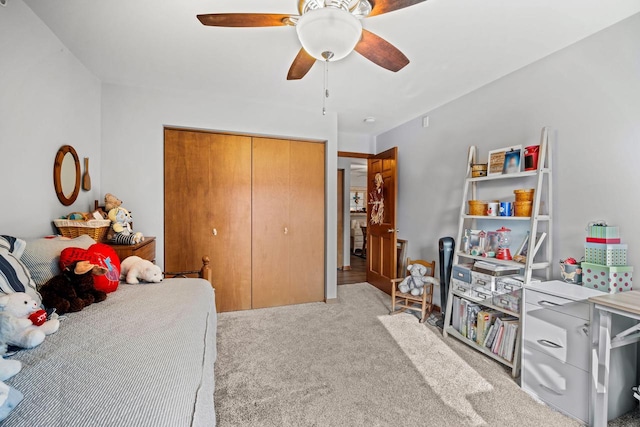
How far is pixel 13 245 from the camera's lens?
1336mm

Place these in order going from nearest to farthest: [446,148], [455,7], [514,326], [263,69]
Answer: [455,7]
[514,326]
[263,69]
[446,148]

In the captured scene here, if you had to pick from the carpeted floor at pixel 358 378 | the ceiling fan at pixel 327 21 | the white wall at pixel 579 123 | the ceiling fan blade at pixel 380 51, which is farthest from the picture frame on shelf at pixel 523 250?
the ceiling fan at pixel 327 21

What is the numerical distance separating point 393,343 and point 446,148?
7.19 feet

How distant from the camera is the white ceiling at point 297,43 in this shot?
1693 millimetres

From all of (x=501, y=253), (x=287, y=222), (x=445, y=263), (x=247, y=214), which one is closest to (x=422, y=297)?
(x=445, y=263)

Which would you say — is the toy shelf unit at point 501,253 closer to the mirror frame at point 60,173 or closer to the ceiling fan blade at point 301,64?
the ceiling fan blade at point 301,64

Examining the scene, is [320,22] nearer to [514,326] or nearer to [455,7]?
[455,7]

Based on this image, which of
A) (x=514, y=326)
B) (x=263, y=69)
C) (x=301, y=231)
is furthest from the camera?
(x=301, y=231)

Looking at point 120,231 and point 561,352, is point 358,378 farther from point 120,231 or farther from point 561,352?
point 120,231

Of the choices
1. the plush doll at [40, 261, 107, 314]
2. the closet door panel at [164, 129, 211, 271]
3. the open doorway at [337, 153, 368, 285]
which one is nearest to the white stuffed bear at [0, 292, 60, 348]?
the plush doll at [40, 261, 107, 314]

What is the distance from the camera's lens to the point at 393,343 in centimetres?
250

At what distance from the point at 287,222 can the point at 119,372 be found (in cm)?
264

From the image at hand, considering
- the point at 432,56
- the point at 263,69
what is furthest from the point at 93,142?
the point at 432,56

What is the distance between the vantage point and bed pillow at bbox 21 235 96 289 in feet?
4.69
